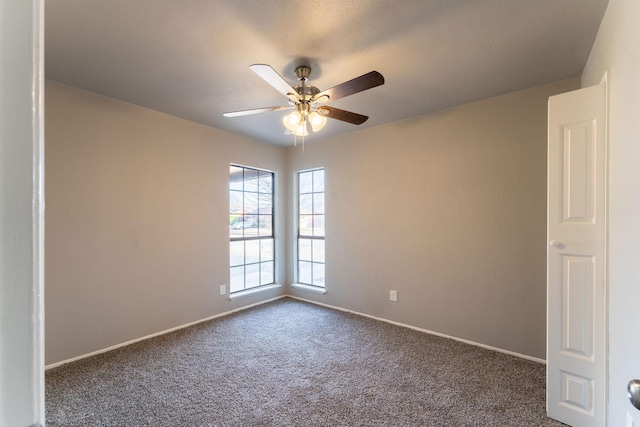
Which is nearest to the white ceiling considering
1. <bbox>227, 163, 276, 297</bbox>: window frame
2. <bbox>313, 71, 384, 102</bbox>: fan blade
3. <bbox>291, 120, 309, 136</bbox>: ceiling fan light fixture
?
<bbox>313, 71, 384, 102</bbox>: fan blade

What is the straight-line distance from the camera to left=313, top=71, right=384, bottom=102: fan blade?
1630 millimetres

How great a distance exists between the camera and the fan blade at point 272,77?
62.2 inches

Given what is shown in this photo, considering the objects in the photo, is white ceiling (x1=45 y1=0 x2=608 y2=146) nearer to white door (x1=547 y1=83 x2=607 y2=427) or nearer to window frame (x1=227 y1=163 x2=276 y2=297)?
white door (x1=547 y1=83 x2=607 y2=427)

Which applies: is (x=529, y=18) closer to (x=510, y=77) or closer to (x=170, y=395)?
(x=510, y=77)

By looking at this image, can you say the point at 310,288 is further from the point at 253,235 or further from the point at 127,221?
the point at 127,221

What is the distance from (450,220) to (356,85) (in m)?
1.86

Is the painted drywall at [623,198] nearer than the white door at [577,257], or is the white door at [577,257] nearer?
the painted drywall at [623,198]

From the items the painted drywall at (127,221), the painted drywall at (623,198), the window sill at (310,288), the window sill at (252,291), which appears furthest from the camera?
the window sill at (310,288)

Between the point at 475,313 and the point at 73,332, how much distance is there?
3642 millimetres

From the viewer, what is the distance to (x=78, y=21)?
5.42 feet

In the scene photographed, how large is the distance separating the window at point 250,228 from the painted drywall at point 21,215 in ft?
11.6

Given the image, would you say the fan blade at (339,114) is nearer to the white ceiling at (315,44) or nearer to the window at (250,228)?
the white ceiling at (315,44)

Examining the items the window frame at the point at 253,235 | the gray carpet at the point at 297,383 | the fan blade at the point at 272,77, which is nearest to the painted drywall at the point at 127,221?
the window frame at the point at 253,235

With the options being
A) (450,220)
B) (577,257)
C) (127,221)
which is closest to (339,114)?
(450,220)
